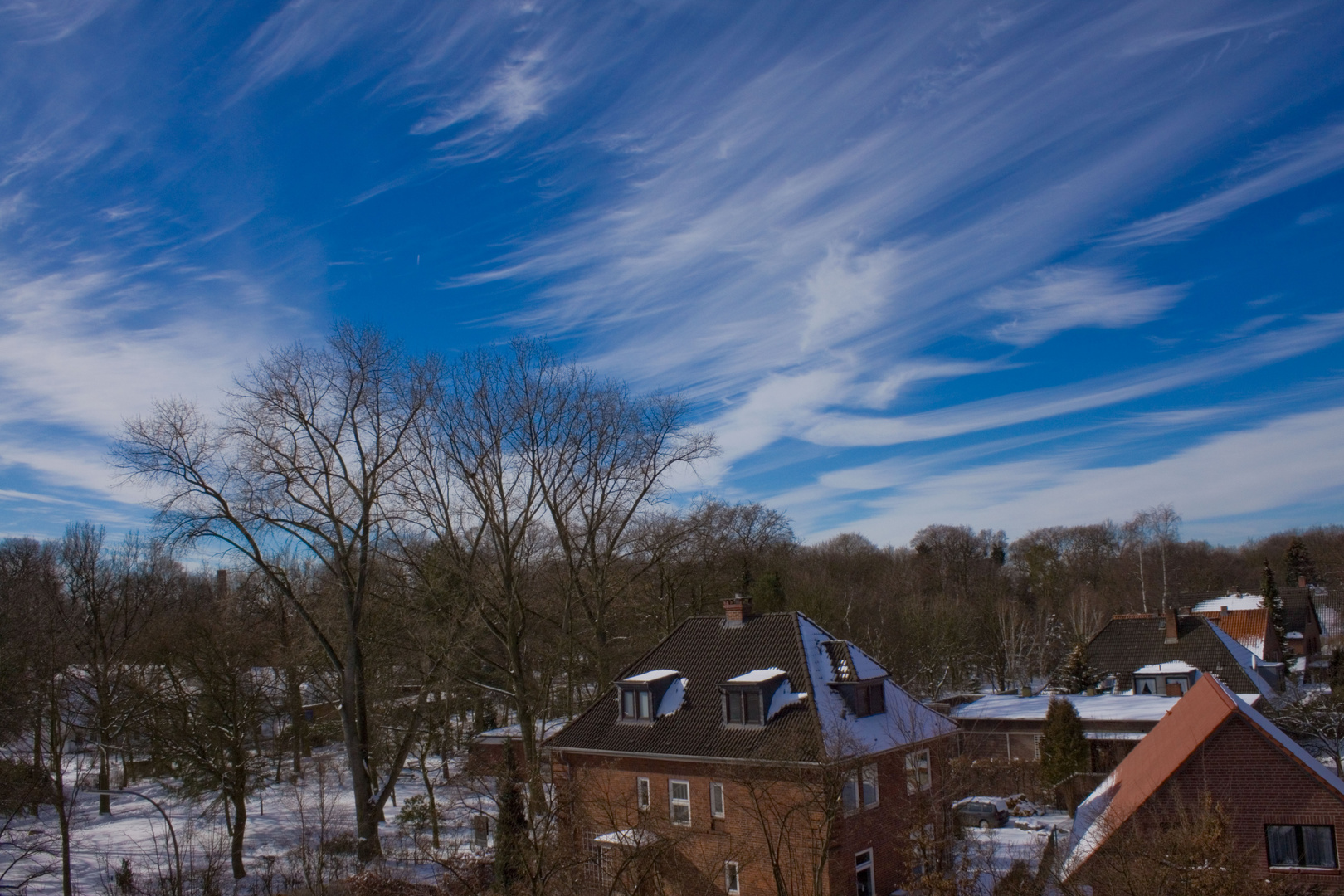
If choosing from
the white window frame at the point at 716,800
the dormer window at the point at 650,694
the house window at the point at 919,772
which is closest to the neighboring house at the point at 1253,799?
the house window at the point at 919,772

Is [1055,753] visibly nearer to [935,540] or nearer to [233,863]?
[233,863]

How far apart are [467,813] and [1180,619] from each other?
38394 millimetres

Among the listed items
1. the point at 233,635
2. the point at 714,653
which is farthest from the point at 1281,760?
the point at 233,635

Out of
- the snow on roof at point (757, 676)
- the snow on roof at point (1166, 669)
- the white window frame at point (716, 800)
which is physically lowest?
the snow on roof at point (1166, 669)

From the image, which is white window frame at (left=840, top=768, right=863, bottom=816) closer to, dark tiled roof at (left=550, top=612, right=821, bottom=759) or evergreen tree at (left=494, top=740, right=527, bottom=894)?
dark tiled roof at (left=550, top=612, right=821, bottom=759)

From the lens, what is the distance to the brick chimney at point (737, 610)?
1070 inches

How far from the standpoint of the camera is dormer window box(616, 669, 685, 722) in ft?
83.7

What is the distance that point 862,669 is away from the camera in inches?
961

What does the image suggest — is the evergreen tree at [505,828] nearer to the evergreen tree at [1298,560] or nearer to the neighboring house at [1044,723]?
the neighboring house at [1044,723]

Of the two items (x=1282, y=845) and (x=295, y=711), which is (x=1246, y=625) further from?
(x=295, y=711)

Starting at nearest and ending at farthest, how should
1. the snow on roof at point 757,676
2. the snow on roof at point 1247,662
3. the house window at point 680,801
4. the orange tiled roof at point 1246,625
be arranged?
the snow on roof at point 757,676 < the house window at point 680,801 < the snow on roof at point 1247,662 < the orange tiled roof at point 1246,625

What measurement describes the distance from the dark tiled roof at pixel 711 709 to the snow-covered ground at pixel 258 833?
14.6 feet

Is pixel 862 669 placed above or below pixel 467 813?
above

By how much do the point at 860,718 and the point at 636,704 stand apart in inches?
260
